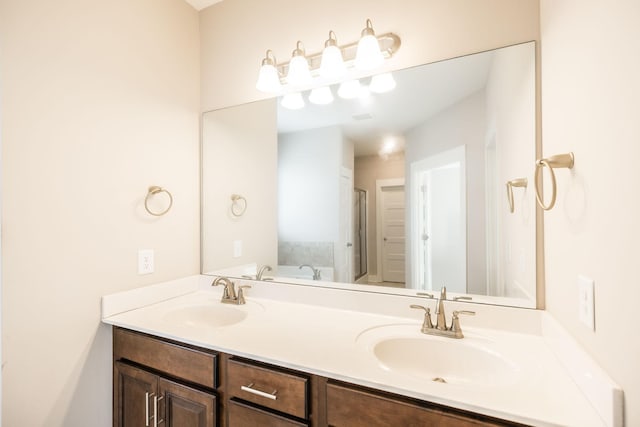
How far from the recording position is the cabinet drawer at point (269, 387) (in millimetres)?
929

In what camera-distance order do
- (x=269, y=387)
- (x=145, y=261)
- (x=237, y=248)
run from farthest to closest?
(x=237, y=248) < (x=145, y=261) < (x=269, y=387)

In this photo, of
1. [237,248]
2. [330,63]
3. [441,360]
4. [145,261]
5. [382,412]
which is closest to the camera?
[382,412]

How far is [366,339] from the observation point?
112 centimetres

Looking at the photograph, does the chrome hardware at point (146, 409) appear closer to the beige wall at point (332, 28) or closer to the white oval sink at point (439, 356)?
the white oval sink at point (439, 356)

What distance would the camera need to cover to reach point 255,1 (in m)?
1.70

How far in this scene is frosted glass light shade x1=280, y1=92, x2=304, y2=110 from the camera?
1.61m

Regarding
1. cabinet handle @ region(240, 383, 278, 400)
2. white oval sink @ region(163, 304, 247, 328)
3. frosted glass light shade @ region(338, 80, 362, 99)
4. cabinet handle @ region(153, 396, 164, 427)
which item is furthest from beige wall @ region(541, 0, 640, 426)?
cabinet handle @ region(153, 396, 164, 427)

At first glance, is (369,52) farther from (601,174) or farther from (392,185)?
(601,174)

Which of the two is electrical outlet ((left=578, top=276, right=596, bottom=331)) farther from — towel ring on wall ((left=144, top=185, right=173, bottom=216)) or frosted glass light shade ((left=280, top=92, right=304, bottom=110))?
towel ring on wall ((left=144, top=185, right=173, bottom=216))

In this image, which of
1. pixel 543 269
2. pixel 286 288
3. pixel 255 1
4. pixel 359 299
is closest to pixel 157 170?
pixel 286 288

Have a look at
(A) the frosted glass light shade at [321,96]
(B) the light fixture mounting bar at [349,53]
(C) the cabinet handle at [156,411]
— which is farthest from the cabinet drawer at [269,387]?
(B) the light fixture mounting bar at [349,53]

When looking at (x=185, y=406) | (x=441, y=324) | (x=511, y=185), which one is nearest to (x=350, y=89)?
(x=511, y=185)

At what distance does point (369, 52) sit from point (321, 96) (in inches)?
12.9

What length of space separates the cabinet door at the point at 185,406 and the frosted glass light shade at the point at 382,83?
1.45 metres
